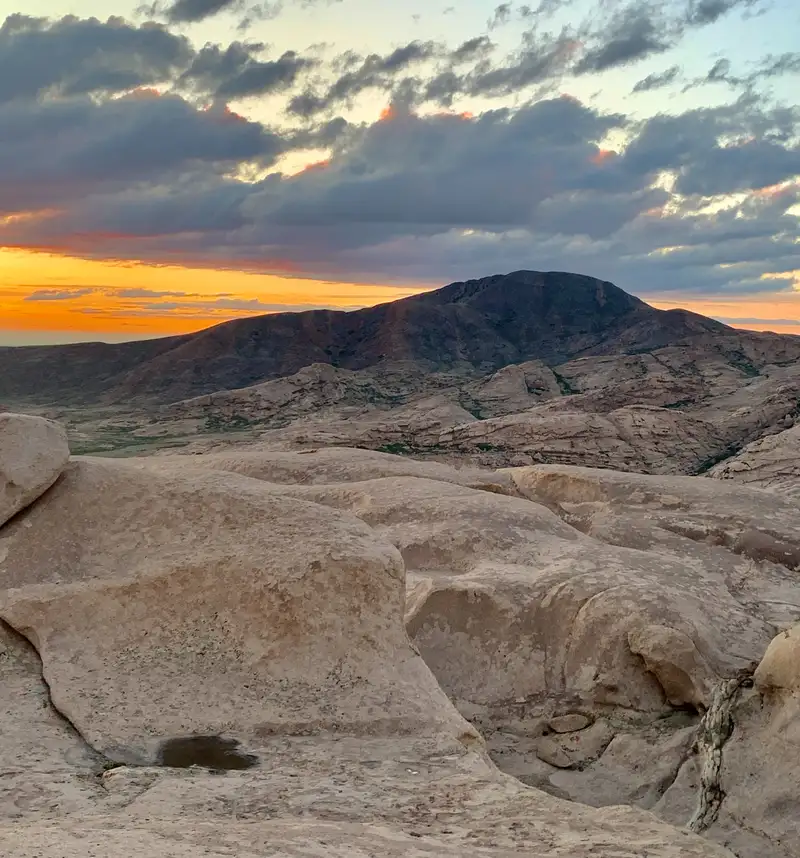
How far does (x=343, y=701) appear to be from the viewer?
10.3 meters

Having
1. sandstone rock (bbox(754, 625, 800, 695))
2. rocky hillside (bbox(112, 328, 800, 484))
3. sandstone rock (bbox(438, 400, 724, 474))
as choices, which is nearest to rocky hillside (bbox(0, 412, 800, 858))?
sandstone rock (bbox(754, 625, 800, 695))

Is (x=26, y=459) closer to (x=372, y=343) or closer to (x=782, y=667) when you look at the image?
(x=782, y=667)

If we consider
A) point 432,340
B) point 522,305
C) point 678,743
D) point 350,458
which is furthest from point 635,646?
point 522,305

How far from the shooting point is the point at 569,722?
14.4m

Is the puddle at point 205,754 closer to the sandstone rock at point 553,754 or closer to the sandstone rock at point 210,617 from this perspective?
the sandstone rock at point 210,617

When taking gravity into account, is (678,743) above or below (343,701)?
below

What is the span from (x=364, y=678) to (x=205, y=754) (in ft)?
7.38

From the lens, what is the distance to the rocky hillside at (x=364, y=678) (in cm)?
764

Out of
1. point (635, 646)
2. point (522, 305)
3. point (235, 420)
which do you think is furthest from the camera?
point (522, 305)

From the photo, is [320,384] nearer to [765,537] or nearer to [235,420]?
[235,420]

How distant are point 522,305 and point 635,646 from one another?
159m

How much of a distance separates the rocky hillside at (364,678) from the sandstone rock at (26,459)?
0.16 feet

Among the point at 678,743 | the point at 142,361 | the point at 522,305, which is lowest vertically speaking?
the point at 678,743

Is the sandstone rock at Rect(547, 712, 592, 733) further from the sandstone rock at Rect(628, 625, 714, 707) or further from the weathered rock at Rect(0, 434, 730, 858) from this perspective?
the sandstone rock at Rect(628, 625, 714, 707)
